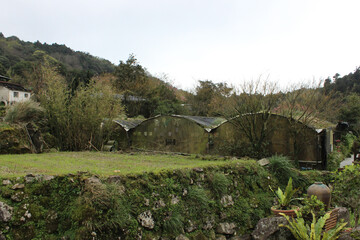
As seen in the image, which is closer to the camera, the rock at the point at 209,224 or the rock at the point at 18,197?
the rock at the point at 18,197

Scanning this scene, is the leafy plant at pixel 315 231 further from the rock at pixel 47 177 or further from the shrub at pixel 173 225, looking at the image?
the rock at pixel 47 177

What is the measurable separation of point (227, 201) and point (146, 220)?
2.40 meters

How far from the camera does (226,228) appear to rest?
6.13 m

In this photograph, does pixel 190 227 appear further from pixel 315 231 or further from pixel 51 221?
pixel 51 221

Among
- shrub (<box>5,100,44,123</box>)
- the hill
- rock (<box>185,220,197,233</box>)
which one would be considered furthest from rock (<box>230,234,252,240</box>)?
the hill

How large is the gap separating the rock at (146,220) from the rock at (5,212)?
6.39ft

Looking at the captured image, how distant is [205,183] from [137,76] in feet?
70.3

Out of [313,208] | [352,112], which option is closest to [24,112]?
[313,208]

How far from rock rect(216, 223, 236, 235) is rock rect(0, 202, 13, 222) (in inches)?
158

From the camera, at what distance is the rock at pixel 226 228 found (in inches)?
237

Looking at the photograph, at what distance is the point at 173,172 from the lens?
5867mm

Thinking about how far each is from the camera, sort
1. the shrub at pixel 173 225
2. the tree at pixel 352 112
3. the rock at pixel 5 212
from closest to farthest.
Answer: the rock at pixel 5 212
the shrub at pixel 173 225
the tree at pixel 352 112

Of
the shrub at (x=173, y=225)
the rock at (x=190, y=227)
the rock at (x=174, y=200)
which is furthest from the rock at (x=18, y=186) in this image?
the rock at (x=190, y=227)

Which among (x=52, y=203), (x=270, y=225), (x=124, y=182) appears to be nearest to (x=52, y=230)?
(x=52, y=203)
